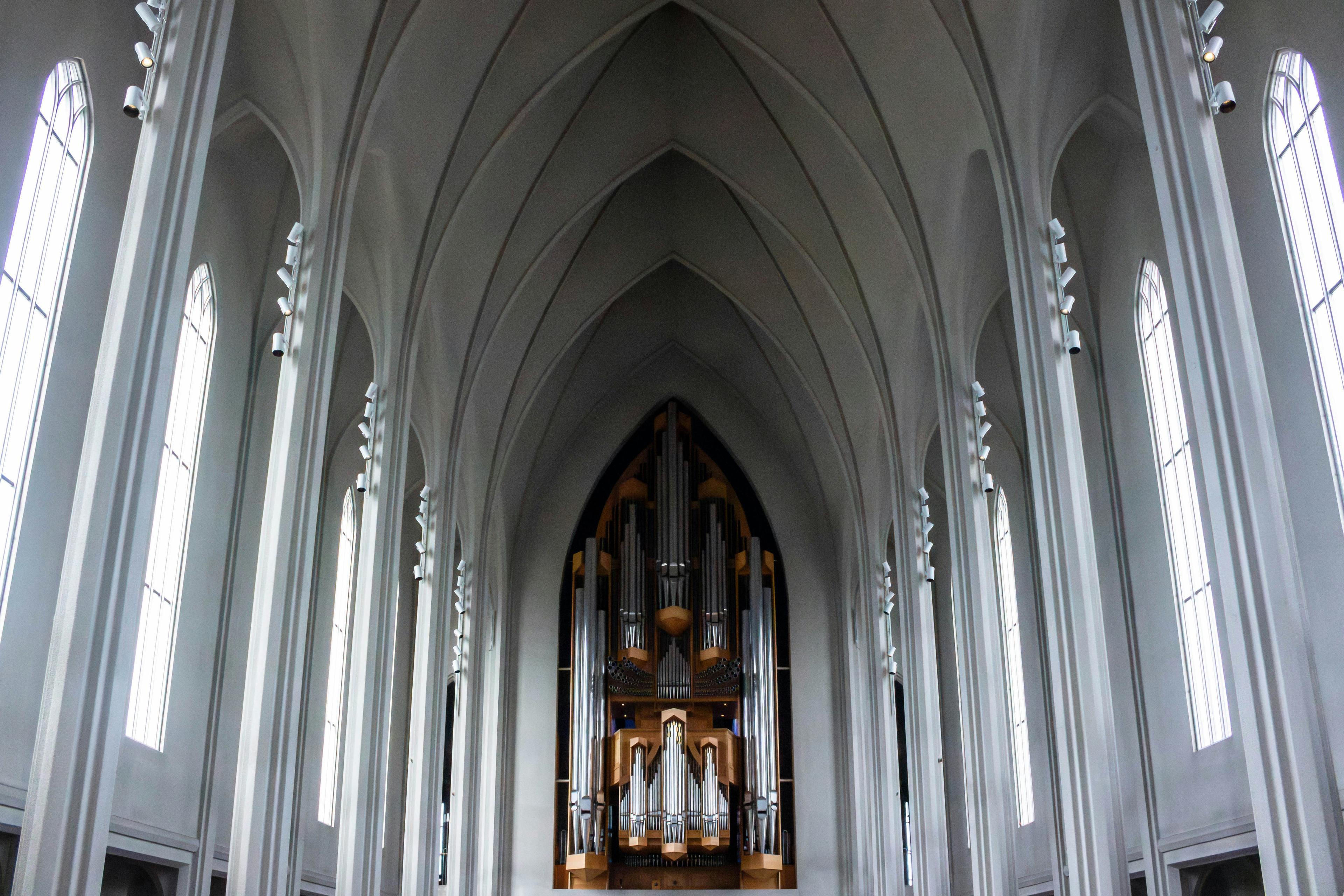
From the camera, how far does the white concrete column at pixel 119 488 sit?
292 inches

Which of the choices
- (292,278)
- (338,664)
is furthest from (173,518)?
(338,664)

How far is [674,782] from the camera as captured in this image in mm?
21828

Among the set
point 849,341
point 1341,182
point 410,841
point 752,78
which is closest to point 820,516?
point 849,341

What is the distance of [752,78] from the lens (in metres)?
18.4

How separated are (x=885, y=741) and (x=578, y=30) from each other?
12289 millimetres

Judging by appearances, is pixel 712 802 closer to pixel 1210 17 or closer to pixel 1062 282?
pixel 1062 282

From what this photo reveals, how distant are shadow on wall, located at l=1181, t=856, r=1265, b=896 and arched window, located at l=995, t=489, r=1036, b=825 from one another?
415 centimetres

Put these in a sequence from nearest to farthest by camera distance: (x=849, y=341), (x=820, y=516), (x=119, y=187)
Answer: (x=119, y=187) < (x=849, y=341) < (x=820, y=516)

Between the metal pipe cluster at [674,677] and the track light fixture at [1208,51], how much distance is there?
16.6 m

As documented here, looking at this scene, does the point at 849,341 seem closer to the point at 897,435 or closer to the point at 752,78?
the point at 897,435

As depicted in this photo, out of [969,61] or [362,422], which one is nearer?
[969,61]

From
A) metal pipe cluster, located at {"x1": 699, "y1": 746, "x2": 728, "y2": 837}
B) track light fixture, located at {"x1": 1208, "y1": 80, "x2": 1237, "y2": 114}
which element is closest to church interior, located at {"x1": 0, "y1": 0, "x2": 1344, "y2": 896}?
track light fixture, located at {"x1": 1208, "y1": 80, "x2": 1237, "y2": 114}

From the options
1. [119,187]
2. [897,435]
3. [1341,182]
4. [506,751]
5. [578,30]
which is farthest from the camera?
[506,751]

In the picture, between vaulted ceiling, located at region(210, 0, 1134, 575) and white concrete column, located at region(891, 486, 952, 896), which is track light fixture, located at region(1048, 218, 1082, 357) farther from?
white concrete column, located at region(891, 486, 952, 896)
